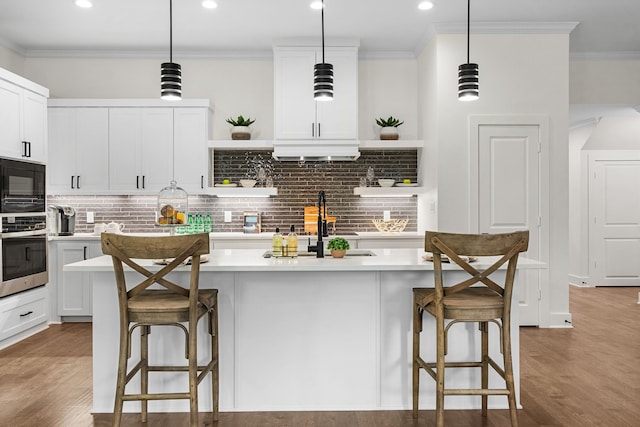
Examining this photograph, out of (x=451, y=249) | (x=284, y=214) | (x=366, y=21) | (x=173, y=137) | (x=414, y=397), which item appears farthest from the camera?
(x=284, y=214)

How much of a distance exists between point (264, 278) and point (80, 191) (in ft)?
11.5

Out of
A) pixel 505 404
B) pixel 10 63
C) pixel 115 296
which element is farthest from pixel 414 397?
pixel 10 63

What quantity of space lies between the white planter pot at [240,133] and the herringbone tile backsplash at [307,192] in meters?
0.31

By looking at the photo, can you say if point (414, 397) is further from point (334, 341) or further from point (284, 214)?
point (284, 214)

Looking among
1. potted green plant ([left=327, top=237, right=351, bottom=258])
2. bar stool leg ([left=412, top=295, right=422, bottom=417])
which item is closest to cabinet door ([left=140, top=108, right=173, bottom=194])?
potted green plant ([left=327, top=237, right=351, bottom=258])

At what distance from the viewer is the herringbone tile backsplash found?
5941 millimetres

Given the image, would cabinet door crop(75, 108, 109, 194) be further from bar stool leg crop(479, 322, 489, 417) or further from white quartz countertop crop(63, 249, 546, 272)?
bar stool leg crop(479, 322, 489, 417)

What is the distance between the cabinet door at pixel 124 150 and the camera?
5.54 m

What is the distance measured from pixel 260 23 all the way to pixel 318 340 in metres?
3.35

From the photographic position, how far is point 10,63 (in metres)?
5.57

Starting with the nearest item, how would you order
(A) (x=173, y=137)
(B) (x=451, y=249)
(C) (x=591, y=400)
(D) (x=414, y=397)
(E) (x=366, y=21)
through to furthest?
(B) (x=451, y=249), (D) (x=414, y=397), (C) (x=591, y=400), (E) (x=366, y=21), (A) (x=173, y=137)

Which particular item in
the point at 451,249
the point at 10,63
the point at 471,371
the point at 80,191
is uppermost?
the point at 10,63

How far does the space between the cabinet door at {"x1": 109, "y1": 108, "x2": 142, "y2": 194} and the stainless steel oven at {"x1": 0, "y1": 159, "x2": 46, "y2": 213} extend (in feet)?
2.49

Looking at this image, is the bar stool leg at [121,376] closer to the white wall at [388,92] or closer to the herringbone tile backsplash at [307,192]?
the herringbone tile backsplash at [307,192]
